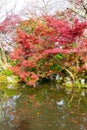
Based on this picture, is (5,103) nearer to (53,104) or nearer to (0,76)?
(53,104)

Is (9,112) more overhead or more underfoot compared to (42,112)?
more overhead

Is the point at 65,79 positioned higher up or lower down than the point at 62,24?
lower down

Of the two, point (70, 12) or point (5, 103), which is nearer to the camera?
point (5, 103)

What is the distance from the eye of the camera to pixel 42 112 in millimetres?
8312

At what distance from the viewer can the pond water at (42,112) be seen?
6.95 meters

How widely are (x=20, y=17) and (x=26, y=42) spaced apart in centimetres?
922

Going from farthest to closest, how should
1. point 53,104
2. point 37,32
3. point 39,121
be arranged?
point 37,32 < point 53,104 < point 39,121

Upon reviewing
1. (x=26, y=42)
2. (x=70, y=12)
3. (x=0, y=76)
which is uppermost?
(x=70, y=12)

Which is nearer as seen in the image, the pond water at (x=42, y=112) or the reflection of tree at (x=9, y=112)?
the pond water at (x=42, y=112)

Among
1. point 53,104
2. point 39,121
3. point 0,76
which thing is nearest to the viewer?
point 39,121

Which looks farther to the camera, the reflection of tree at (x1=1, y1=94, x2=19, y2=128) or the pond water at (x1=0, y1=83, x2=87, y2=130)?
the reflection of tree at (x1=1, y1=94, x2=19, y2=128)

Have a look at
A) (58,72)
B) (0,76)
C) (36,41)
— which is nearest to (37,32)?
(36,41)

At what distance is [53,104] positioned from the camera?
9461 mm

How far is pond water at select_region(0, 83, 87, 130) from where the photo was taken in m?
6.95
